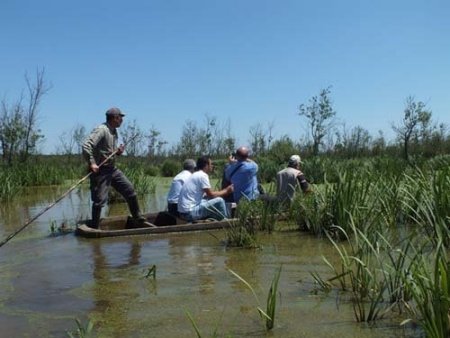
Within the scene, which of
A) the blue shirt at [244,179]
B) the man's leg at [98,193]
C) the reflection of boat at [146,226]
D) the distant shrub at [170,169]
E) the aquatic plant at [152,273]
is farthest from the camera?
the distant shrub at [170,169]

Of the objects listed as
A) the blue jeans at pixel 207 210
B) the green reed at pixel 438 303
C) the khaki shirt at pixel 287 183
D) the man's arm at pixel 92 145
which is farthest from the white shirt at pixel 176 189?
the green reed at pixel 438 303

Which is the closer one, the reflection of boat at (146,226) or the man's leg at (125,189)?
the reflection of boat at (146,226)

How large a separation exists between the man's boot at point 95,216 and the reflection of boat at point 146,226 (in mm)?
114

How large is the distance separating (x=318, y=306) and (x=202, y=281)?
128cm

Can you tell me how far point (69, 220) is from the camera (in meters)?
9.77

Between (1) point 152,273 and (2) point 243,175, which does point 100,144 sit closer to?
(2) point 243,175

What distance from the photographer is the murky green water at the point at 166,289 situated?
139 inches

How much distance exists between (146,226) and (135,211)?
270mm

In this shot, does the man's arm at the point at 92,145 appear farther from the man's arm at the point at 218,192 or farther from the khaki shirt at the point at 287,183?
the khaki shirt at the point at 287,183

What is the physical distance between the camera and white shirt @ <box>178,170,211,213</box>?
25.4 feet

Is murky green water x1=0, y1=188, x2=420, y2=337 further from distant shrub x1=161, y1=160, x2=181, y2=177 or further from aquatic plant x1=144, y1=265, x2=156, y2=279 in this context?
distant shrub x1=161, y1=160, x2=181, y2=177

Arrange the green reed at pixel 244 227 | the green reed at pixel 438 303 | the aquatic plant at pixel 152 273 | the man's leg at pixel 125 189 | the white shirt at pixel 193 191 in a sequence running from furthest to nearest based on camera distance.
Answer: the man's leg at pixel 125 189 → the white shirt at pixel 193 191 → the green reed at pixel 244 227 → the aquatic plant at pixel 152 273 → the green reed at pixel 438 303

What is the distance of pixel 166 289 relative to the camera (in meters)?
4.55

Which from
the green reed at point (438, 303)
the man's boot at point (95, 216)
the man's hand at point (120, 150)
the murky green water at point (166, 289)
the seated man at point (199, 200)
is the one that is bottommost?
the murky green water at point (166, 289)
